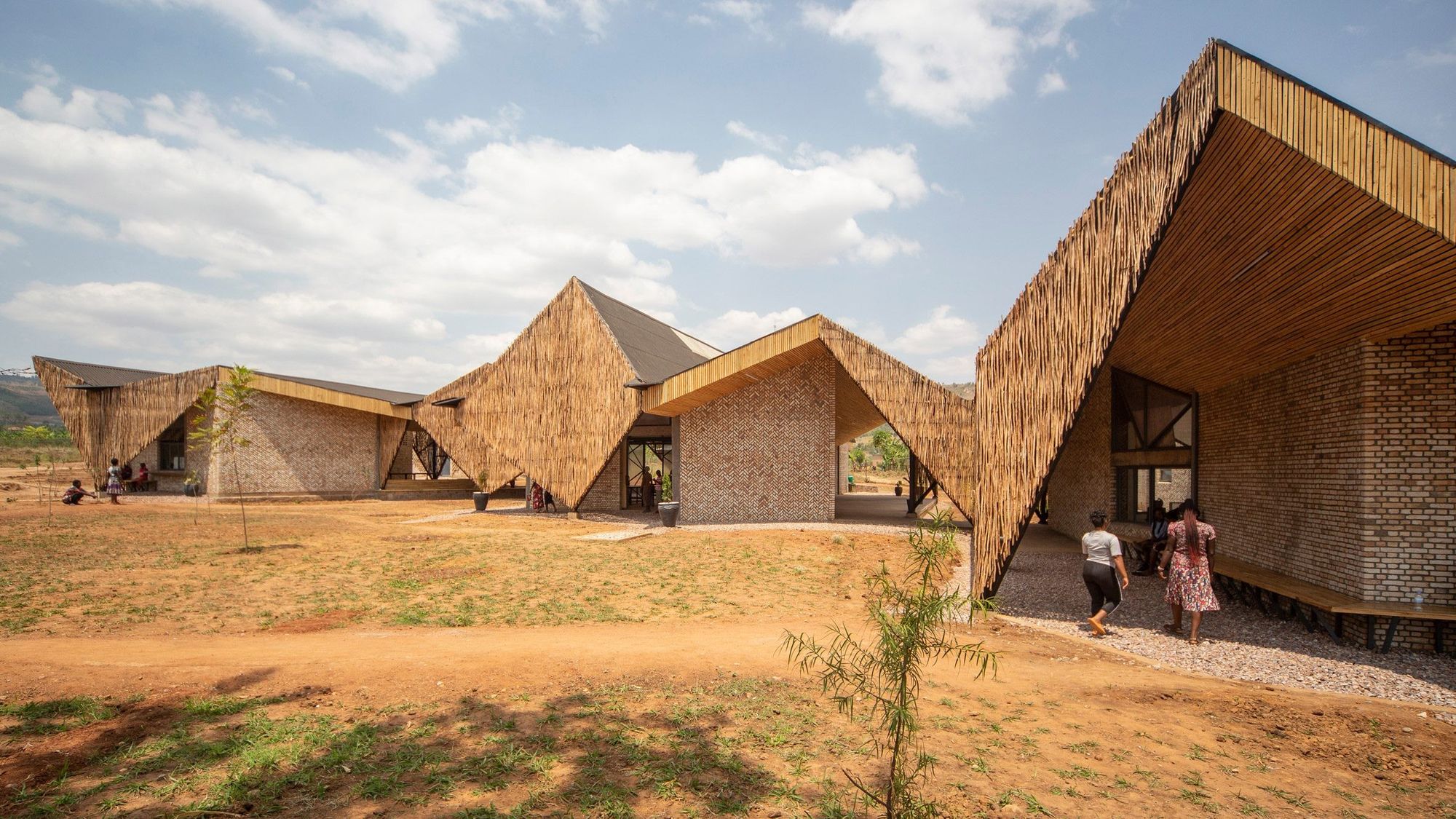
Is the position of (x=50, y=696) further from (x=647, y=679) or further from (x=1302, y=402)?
(x=1302, y=402)

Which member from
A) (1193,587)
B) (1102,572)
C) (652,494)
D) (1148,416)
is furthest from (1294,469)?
(652,494)

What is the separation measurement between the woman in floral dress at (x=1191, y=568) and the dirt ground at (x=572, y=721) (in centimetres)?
145

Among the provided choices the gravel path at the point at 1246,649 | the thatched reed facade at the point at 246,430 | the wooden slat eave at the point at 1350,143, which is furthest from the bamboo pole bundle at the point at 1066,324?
the thatched reed facade at the point at 246,430

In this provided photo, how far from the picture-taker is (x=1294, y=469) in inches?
349

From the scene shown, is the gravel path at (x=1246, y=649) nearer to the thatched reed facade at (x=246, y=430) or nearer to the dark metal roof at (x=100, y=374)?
the thatched reed facade at (x=246, y=430)

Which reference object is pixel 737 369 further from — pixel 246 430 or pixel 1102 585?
pixel 246 430

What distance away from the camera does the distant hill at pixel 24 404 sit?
8638cm

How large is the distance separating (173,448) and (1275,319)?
37.2 m

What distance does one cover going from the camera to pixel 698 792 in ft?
12.9

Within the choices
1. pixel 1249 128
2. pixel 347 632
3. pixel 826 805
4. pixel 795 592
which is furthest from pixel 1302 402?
pixel 347 632

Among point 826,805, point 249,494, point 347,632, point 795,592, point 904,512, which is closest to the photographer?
point 826,805

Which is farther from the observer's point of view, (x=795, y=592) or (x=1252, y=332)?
(x=795, y=592)

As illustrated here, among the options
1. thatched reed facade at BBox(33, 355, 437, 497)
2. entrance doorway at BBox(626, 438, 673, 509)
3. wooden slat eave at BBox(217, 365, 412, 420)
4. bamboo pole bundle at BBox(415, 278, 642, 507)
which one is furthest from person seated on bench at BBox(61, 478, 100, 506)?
entrance doorway at BBox(626, 438, 673, 509)

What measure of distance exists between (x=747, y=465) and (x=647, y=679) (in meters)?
13.3
